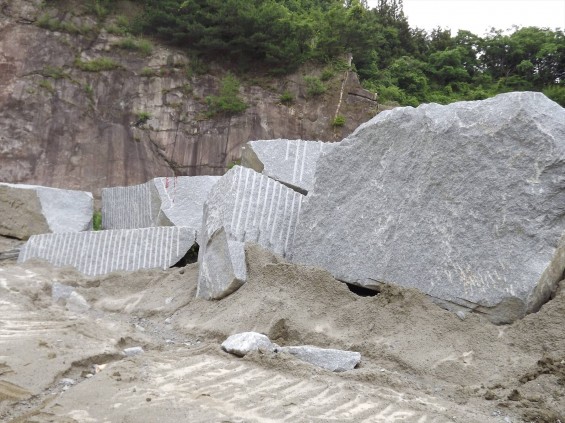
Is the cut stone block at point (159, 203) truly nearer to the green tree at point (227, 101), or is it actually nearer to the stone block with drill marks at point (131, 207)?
the stone block with drill marks at point (131, 207)

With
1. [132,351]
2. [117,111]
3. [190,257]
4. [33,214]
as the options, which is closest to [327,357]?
[132,351]

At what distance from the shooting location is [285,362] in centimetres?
301

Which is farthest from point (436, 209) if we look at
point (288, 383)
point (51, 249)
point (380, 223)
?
point (51, 249)

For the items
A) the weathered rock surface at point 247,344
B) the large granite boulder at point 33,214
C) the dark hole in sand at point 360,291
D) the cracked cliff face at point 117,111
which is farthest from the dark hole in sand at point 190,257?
the cracked cliff face at point 117,111

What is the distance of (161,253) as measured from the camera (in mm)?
5984

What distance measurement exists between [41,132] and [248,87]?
461 centimetres

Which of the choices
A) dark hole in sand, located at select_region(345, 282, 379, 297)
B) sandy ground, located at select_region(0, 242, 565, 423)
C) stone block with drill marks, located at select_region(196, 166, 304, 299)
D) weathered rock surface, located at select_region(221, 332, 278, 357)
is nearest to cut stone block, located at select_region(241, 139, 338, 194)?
stone block with drill marks, located at select_region(196, 166, 304, 299)

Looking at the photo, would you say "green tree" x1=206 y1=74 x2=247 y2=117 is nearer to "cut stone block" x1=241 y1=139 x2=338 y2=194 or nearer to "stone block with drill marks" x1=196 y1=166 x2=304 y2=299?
"cut stone block" x1=241 y1=139 x2=338 y2=194

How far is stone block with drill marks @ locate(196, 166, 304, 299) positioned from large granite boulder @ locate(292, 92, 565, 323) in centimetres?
33

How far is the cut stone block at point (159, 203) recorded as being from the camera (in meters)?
7.12

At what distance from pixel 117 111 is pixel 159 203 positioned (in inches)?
261

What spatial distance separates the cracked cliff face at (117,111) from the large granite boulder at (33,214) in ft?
16.1

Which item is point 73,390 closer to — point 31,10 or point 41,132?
point 41,132

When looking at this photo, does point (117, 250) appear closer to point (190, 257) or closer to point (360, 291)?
point (190, 257)
